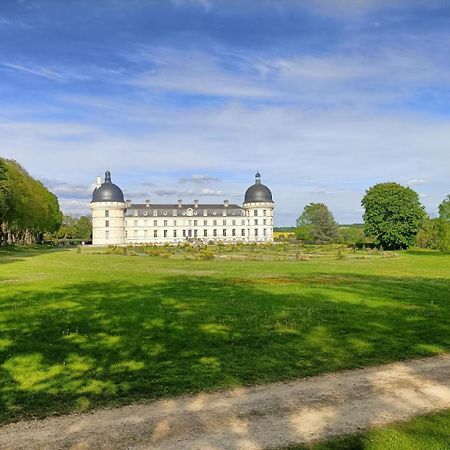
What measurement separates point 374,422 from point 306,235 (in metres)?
84.3

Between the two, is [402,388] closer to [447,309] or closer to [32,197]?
[447,309]

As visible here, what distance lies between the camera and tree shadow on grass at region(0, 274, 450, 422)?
318 inches

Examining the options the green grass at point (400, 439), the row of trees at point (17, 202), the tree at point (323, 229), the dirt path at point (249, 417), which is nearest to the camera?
the green grass at point (400, 439)

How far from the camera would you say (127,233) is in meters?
106

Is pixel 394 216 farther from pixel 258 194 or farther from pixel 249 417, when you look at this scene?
pixel 249 417

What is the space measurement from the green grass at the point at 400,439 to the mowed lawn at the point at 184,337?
2407 millimetres

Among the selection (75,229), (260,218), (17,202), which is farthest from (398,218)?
(75,229)

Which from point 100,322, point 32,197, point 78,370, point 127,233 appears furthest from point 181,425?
point 127,233

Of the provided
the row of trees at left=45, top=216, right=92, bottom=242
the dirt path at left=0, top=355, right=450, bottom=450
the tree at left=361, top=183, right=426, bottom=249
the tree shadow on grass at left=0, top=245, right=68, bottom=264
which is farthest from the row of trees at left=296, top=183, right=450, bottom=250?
the row of trees at left=45, top=216, right=92, bottom=242

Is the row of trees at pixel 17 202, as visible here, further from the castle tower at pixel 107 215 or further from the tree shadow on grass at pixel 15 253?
the castle tower at pixel 107 215

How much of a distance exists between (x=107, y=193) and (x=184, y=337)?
93537 millimetres

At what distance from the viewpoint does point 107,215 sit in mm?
100750

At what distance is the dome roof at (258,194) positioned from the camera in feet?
363

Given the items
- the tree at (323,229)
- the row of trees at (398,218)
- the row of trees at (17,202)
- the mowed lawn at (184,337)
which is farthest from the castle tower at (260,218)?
the mowed lawn at (184,337)
